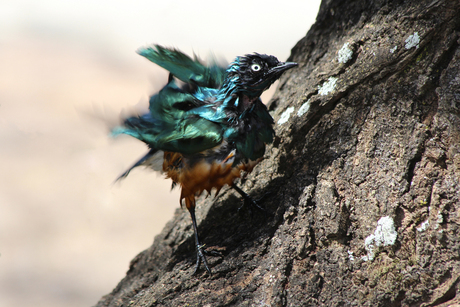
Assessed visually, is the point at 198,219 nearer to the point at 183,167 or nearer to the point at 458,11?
the point at 183,167

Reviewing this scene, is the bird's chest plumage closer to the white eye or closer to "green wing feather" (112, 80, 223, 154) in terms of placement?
"green wing feather" (112, 80, 223, 154)

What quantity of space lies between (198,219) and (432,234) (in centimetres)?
212

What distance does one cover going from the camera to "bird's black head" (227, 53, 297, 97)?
3.04 m

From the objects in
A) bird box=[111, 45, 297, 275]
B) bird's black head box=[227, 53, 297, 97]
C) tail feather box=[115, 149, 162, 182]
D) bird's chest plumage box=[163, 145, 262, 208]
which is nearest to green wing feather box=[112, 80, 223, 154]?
bird box=[111, 45, 297, 275]

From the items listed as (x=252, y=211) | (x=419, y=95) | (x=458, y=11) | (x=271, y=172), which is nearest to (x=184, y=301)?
(x=252, y=211)

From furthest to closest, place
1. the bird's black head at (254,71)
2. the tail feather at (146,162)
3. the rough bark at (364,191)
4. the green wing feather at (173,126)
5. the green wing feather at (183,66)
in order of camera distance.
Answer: the tail feather at (146,162), the green wing feather at (183,66), the bird's black head at (254,71), the green wing feather at (173,126), the rough bark at (364,191)

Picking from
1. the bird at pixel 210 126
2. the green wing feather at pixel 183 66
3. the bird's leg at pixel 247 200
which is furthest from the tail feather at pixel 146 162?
the bird's leg at pixel 247 200

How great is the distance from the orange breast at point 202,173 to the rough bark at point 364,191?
367mm

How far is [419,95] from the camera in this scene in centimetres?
251

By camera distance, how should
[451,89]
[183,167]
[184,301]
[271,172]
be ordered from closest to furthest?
[451,89] < [184,301] < [183,167] < [271,172]

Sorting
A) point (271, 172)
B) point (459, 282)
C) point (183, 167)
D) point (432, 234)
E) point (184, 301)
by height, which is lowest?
point (459, 282)

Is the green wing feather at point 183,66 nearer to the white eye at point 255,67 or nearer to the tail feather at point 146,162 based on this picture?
the white eye at point 255,67

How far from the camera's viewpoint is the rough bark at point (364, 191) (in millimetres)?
2303

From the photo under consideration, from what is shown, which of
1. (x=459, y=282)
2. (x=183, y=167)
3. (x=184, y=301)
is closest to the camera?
(x=459, y=282)
